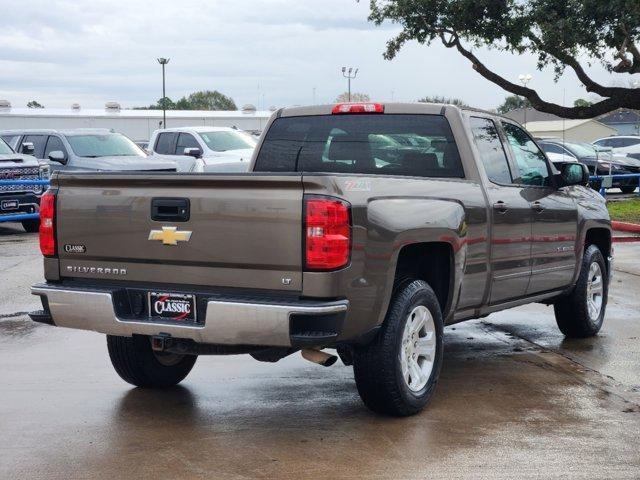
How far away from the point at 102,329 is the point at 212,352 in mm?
642

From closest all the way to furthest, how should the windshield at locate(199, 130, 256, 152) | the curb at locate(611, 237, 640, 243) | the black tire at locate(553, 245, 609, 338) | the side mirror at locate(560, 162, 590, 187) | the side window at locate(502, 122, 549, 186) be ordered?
the side window at locate(502, 122, 549, 186), the side mirror at locate(560, 162, 590, 187), the black tire at locate(553, 245, 609, 338), the curb at locate(611, 237, 640, 243), the windshield at locate(199, 130, 256, 152)

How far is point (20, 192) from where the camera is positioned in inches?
716

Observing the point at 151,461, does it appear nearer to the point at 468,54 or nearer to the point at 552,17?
the point at 552,17

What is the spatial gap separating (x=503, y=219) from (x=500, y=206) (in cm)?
11

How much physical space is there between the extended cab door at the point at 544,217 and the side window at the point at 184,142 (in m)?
15.0

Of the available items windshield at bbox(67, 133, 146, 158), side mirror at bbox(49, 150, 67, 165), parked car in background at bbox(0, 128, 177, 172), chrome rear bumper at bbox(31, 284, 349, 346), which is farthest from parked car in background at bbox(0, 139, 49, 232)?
chrome rear bumper at bbox(31, 284, 349, 346)

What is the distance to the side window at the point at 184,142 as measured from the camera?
22422 mm

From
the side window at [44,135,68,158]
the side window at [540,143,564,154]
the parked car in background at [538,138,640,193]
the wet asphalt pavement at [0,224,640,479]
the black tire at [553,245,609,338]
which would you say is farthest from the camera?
the side window at [540,143,564,154]

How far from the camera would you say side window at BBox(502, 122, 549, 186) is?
25.2 feet

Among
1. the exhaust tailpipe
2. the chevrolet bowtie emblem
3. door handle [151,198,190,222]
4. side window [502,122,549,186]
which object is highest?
side window [502,122,549,186]

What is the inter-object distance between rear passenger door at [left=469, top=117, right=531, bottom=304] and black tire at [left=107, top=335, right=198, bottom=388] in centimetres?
224

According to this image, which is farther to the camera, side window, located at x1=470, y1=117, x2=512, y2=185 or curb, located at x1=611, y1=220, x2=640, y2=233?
curb, located at x1=611, y1=220, x2=640, y2=233

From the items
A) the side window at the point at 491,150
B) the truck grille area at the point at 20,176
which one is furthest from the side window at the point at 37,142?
the side window at the point at 491,150

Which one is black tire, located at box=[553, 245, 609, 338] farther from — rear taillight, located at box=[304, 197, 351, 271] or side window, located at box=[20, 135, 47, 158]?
side window, located at box=[20, 135, 47, 158]
